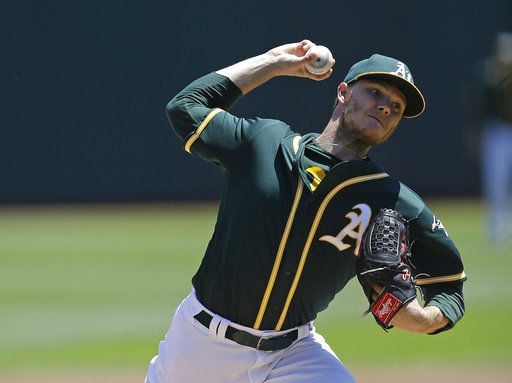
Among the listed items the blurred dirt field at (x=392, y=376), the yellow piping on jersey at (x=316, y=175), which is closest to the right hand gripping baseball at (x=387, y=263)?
the yellow piping on jersey at (x=316, y=175)

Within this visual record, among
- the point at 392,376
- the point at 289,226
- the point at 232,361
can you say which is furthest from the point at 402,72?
the point at 392,376

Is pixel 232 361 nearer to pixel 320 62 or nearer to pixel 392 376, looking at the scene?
pixel 320 62

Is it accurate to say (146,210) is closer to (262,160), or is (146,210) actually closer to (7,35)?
(7,35)

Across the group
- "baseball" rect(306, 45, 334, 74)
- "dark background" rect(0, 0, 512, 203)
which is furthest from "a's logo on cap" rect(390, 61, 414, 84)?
"dark background" rect(0, 0, 512, 203)

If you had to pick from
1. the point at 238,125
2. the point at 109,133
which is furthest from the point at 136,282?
the point at 238,125

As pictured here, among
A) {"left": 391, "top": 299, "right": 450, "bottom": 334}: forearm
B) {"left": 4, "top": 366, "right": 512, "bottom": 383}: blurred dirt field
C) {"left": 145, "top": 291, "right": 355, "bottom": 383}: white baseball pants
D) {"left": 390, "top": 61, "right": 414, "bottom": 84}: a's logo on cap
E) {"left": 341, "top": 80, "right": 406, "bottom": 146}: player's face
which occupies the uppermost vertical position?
{"left": 390, "top": 61, "right": 414, "bottom": 84}: a's logo on cap

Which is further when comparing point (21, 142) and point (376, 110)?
point (21, 142)

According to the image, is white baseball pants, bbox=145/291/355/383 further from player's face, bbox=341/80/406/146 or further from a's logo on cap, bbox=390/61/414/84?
a's logo on cap, bbox=390/61/414/84

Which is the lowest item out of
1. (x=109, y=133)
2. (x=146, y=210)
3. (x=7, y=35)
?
(x=146, y=210)
